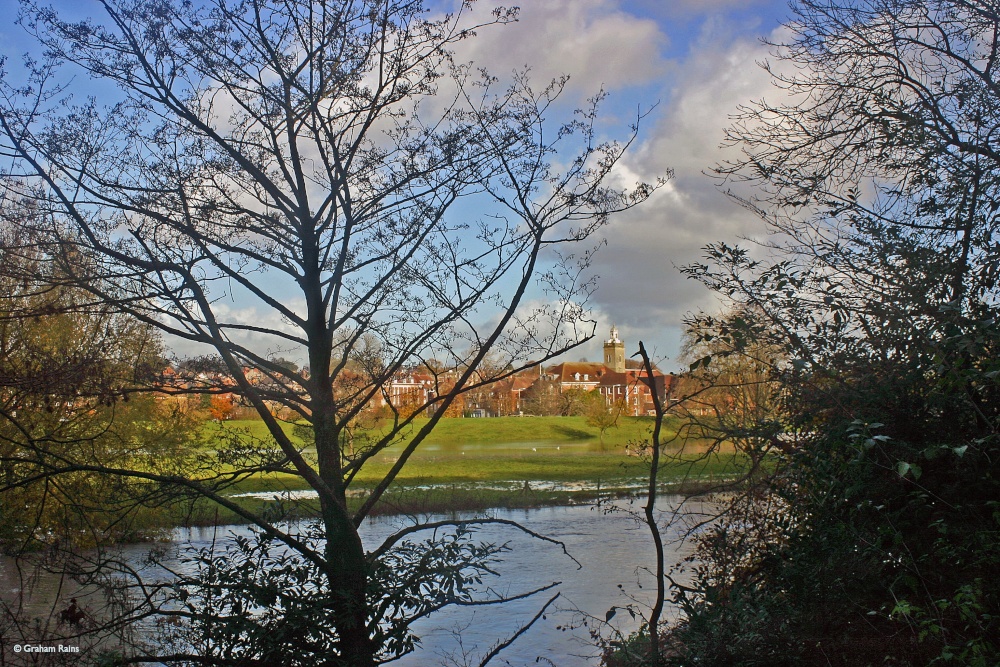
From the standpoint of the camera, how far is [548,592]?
472 inches

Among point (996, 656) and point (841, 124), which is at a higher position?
point (841, 124)

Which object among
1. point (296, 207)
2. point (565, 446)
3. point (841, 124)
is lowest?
point (565, 446)

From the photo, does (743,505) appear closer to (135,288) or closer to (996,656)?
(996,656)

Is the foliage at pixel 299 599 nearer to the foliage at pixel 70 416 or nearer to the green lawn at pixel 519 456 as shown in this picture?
the foliage at pixel 70 416

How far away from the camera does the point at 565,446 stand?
1946 inches

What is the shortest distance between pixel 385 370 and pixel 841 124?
14.1 feet

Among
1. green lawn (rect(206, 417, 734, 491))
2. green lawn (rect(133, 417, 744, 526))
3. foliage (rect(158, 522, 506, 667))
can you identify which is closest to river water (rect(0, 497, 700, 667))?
foliage (rect(158, 522, 506, 667))

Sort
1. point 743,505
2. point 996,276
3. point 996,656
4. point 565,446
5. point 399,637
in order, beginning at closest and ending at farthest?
point 996,656 < point 399,637 < point 996,276 < point 743,505 < point 565,446

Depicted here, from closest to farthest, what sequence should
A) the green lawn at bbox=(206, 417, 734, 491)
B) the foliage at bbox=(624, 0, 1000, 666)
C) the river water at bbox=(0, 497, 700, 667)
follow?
the foliage at bbox=(624, 0, 1000, 666) < the river water at bbox=(0, 497, 700, 667) < the green lawn at bbox=(206, 417, 734, 491)

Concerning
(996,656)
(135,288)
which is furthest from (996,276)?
(135,288)

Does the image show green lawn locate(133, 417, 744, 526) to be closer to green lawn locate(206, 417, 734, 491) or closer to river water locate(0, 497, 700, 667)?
green lawn locate(206, 417, 734, 491)

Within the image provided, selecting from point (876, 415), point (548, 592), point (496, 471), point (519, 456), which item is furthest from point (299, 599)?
point (519, 456)

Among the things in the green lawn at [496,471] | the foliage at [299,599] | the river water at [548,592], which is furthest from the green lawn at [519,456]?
the river water at [548,592]

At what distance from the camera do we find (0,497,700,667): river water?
873 centimetres
